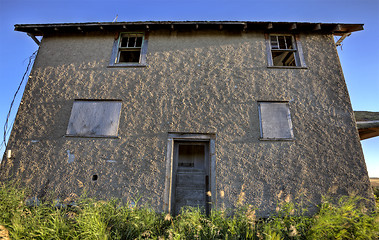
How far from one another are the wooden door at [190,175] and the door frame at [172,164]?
0.40ft

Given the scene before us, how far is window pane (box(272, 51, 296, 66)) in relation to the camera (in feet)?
21.9

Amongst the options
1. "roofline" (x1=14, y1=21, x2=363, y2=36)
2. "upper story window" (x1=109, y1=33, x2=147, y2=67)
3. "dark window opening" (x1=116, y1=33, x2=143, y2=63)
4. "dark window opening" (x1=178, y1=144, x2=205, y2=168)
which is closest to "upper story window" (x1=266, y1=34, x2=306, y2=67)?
"roofline" (x1=14, y1=21, x2=363, y2=36)

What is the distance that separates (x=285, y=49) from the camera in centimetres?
629

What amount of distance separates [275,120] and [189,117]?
2282 millimetres

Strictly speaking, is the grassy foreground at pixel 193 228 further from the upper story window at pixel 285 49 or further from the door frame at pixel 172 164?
the upper story window at pixel 285 49

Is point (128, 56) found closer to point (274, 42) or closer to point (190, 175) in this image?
point (190, 175)

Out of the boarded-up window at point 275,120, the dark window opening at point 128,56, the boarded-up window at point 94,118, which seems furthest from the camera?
the dark window opening at point 128,56

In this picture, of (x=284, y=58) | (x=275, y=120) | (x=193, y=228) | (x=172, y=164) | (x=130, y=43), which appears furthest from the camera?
(x=284, y=58)

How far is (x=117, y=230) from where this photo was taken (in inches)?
134

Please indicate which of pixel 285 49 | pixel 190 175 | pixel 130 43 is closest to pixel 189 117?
pixel 190 175

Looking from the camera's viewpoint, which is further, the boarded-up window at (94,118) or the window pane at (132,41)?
the window pane at (132,41)

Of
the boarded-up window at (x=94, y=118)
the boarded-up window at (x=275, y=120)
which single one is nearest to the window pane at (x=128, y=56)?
the boarded-up window at (x=94, y=118)

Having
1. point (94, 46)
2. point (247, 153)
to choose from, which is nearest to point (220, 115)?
point (247, 153)

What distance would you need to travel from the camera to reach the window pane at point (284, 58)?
669 centimetres
